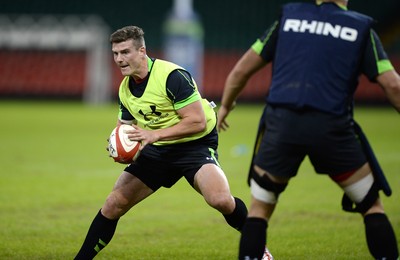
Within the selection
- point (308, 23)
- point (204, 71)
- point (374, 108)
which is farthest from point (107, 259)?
point (204, 71)

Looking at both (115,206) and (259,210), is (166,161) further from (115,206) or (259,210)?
(259,210)

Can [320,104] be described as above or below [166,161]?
above

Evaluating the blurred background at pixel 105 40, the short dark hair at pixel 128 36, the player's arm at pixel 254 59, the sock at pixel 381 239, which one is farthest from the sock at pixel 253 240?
the blurred background at pixel 105 40

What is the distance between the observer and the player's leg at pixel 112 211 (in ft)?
21.6

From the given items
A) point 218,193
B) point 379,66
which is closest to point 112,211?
Result: point 218,193

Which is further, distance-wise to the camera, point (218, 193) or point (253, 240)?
point (218, 193)

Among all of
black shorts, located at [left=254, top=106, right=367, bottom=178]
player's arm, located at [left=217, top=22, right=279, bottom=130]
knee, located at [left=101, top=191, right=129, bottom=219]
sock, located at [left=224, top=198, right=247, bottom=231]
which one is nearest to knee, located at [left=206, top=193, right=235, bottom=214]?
sock, located at [left=224, top=198, right=247, bottom=231]

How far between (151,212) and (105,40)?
3011 centimetres

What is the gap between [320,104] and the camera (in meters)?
4.95

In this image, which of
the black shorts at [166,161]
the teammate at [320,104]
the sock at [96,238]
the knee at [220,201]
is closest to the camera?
the teammate at [320,104]

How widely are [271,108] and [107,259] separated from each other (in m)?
2.81

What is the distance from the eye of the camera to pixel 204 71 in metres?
38.9

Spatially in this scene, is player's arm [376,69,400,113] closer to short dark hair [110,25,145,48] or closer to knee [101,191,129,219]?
short dark hair [110,25,145,48]

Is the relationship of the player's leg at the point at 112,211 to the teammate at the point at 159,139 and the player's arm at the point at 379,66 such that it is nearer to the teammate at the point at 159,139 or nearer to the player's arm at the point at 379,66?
the teammate at the point at 159,139
